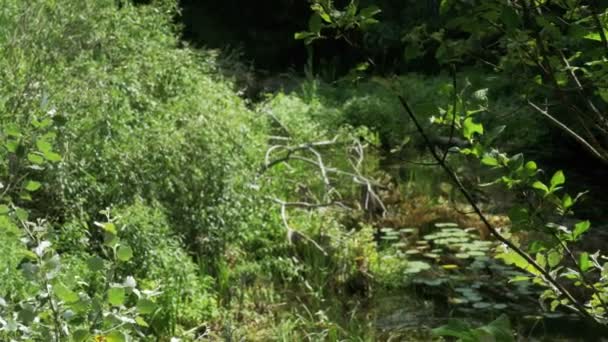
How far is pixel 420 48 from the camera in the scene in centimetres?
161

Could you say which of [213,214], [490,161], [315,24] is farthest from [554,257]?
[213,214]

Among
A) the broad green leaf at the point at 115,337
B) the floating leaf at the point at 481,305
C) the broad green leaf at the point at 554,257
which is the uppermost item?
the broad green leaf at the point at 554,257

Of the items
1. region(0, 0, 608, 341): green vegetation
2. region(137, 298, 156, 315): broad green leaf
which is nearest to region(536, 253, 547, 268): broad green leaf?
region(137, 298, 156, 315): broad green leaf

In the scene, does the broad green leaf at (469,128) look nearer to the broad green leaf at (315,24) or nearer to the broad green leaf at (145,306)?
the broad green leaf at (315,24)

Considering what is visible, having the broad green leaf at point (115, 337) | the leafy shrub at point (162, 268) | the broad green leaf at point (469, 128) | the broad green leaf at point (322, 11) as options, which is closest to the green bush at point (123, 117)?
the leafy shrub at point (162, 268)

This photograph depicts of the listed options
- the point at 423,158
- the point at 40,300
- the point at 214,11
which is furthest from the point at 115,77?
the point at 214,11

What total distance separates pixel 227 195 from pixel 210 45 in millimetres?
8819

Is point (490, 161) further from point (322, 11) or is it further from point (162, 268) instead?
point (162, 268)

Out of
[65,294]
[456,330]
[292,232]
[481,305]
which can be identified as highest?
[456,330]

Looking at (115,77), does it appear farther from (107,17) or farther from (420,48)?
(420,48)

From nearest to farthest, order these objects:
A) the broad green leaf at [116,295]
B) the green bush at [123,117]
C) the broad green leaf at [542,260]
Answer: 1. the broad green leaf at [116,295]
2. the broad green leaf at [542,260]
3. the green bush at [123,117]

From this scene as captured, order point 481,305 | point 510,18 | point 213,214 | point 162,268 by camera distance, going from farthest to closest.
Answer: point 481,305 → point 213,214 → point 162,268 → point 510,18

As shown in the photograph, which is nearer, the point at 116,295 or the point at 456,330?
the point at 456,330

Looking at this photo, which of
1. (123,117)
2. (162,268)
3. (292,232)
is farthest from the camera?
(292,232)
